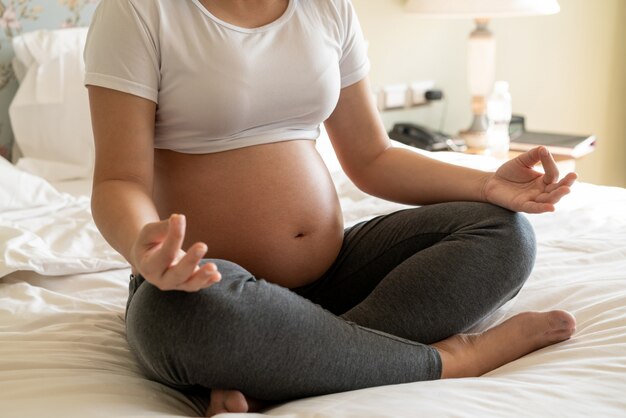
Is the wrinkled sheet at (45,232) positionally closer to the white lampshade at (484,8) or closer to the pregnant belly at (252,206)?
the pregnant belly at (252,206)

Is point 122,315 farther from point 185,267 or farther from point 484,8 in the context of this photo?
point 484,8

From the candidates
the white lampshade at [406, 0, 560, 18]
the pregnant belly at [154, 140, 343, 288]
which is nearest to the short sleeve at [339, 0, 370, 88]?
the pregnant belly at [154, 140, 343, 288]

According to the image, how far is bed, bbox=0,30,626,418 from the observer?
0.89 m

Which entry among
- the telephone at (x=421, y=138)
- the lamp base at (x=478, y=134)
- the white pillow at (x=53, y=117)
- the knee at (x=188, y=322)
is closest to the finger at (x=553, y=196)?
the knee at (x=188, y=322)

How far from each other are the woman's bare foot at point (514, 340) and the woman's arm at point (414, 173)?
150 millimetres

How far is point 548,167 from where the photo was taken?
117 centimetres

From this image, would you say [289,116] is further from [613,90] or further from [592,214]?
[613,90]

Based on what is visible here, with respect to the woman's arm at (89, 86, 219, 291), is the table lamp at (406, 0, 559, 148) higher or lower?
lower

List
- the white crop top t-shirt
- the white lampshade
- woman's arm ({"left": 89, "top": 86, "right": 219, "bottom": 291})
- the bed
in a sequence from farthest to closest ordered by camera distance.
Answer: the white lampshade, the white crop top t-shirt, woman's arm ({"left": 89, "top": 86, "right": 219, "bottom": 291}), the bed

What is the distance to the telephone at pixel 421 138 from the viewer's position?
107 inches

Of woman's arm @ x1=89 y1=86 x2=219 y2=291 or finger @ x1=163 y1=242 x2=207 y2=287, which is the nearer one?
finger @ x1=163 y1=242 x2=207 y2=287

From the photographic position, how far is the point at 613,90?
10.8ft

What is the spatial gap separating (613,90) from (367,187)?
221 centimetres

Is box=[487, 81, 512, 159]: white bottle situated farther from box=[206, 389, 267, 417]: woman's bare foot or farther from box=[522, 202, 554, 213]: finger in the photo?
box=[206, 389, 267, 417]: woman's bare foot
